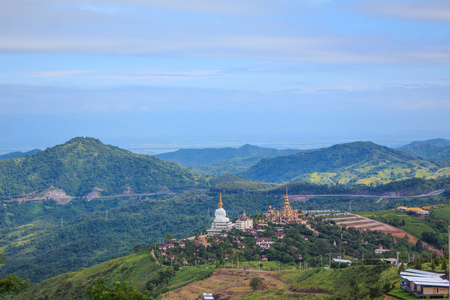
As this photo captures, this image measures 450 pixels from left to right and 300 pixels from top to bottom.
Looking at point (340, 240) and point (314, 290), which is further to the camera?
point (340, 240)

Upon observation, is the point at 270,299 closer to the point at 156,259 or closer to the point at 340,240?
the point at 156,259

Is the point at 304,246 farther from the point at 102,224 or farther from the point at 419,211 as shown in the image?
the point at 102,224

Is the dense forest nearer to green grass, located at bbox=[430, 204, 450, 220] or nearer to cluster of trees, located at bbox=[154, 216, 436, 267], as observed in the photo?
green grass, located at bbox=[430, 204, 450, 220]

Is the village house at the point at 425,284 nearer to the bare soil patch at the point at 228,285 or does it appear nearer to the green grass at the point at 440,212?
the bare soil patch at the point at 228,285

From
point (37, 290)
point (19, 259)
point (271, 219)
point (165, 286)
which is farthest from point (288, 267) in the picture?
point (19, 259)

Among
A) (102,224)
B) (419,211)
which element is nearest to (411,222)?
(419,211)

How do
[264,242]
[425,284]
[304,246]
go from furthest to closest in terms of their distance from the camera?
[264,242] < [304,246] < [425,284]

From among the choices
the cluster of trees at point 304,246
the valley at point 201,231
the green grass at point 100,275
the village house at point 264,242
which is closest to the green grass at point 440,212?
the valley at point 201,231

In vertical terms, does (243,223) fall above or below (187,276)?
above

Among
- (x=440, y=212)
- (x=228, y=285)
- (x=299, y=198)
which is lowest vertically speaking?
(x=228, y=285)

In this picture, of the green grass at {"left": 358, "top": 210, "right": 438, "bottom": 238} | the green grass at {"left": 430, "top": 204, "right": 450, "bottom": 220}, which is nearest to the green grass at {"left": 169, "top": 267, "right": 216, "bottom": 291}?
the green grass at {"left": 358, "top": 210, "right": 438, "bottom": 238}

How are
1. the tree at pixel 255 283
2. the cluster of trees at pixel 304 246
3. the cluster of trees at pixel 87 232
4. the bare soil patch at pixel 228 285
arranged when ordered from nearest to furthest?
1. the tree at pixel 255 283
2. the bare soil patch at pixel 228 285
3. the cluster of trees at pixel 304 246
4. the cluster of trees at pixel 87 232
